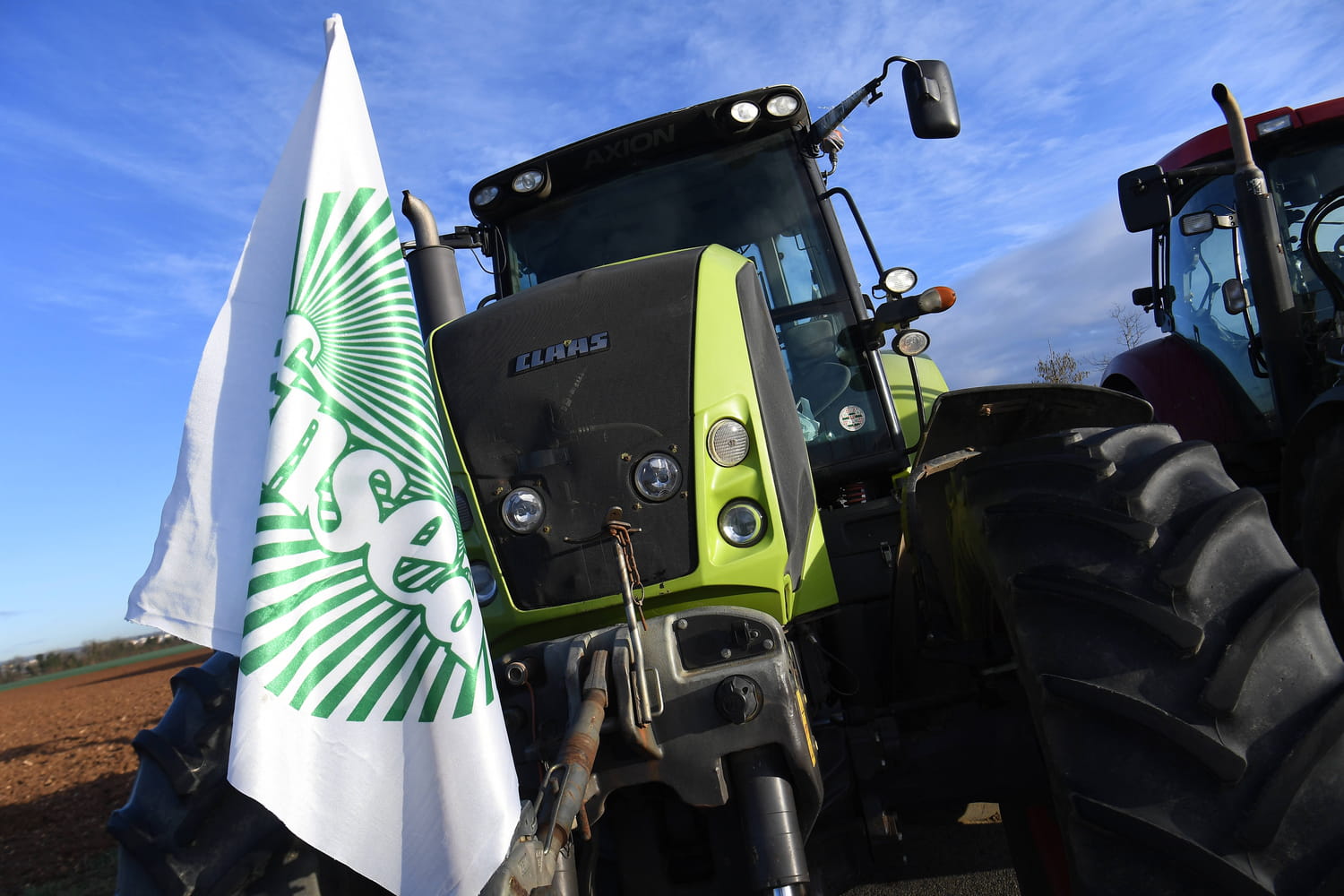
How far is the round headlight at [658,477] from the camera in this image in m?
2.50

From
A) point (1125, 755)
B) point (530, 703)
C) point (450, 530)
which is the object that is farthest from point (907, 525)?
point (450, 530)

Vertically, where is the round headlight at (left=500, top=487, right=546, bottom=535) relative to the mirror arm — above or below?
below

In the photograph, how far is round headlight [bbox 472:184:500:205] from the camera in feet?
12.4

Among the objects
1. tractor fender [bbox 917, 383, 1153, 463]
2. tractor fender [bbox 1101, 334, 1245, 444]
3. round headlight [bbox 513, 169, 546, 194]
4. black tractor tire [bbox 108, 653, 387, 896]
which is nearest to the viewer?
black tractor tire [bbox 108, 653, 387, 896]

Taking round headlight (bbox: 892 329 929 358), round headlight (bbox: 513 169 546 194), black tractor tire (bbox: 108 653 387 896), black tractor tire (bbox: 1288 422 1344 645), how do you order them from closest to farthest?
black tractor tire (bbox: 108 653 387 896) < round headlight (bbox: 892 329 929 358) < round headlight (bbox: 513 169 546 194) < black tractor tire (bbox: 1288 422 1344 645)

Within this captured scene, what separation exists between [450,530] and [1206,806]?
57.7 inches

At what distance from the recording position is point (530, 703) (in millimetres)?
2211

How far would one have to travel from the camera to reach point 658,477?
251cm

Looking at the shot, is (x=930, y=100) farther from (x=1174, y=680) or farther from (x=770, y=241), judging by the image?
(x=1174, y=680)

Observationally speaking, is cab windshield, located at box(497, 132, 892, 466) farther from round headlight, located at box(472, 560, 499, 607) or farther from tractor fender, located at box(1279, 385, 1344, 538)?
tractor fender, located at box(1279, 385, 1344, 538)

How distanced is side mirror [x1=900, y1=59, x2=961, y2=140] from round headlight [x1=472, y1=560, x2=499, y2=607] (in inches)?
79.1

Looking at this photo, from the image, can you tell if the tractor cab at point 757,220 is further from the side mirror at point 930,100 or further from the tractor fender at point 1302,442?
the tractor fender at point 1302,442

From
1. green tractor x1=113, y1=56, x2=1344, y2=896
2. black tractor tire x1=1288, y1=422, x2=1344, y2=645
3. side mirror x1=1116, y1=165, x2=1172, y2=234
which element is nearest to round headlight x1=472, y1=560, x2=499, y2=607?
green tractor x1=113, y1=56, x2=1344, y2=896

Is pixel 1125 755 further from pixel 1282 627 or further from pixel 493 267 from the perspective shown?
pixel 493 267
